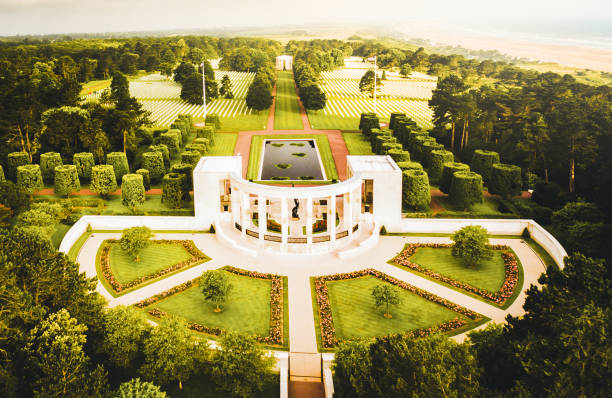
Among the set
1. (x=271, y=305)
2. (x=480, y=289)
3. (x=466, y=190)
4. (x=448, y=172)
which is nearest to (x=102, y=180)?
(x=271, y=305)

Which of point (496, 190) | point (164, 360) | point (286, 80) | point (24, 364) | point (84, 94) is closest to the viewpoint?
point (24, 364)

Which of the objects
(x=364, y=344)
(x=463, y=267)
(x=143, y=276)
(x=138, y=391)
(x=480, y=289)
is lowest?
(x=480, y=289)

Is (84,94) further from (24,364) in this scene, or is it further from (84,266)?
(24,364)

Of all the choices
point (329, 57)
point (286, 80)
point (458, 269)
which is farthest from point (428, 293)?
point (329, 57)

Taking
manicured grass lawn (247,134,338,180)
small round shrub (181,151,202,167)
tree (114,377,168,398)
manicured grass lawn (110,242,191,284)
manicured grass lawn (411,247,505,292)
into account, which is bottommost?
manicured grass lawn (411,247,505,292)

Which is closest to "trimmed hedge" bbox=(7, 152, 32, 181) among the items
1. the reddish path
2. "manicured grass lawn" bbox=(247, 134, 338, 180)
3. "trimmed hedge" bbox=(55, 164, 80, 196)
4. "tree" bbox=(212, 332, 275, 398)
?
"trimmed hedge" bbox=(55, 164, 80, 196)

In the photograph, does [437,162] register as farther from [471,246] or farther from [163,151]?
[163,151]

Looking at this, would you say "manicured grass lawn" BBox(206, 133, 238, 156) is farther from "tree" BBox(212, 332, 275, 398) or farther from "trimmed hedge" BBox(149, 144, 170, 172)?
"tree" BBox(212, 332, 275, 398)
